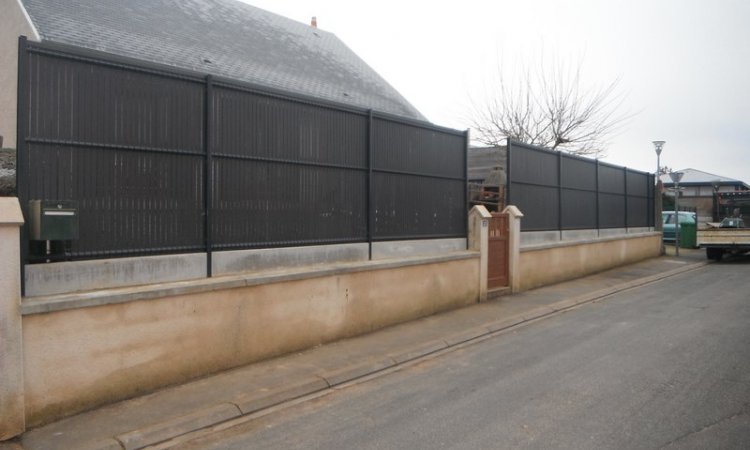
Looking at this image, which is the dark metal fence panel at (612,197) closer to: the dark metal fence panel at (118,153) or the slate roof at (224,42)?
the slate roof at (224,42)

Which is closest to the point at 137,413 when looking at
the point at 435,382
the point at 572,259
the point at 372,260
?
the point at 435,382

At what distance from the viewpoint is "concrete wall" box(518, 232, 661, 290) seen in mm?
13445

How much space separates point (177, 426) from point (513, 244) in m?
9.32

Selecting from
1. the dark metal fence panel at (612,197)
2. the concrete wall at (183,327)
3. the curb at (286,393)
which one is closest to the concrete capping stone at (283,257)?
the concrete wall at (183,327)

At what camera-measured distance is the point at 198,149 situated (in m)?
6.62

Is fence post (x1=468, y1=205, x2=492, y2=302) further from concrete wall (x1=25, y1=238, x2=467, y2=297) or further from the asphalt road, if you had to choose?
concrete wall (x1=25, y1=238, x2=467, y2=297)

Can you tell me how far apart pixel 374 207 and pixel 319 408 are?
13.8 feet

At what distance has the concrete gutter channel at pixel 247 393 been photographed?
475 cm

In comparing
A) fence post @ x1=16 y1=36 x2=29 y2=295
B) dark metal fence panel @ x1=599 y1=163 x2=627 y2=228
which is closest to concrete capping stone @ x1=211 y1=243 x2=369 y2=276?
fence post @ x1=16 y1=36 x2=29 y2=295

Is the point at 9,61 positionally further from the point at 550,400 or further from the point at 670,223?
the point at 670,223

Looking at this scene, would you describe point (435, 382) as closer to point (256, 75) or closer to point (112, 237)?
point (112, 237)

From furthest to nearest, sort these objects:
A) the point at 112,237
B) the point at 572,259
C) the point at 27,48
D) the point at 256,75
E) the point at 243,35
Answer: the point at 243,35 → the point at 572,259 → the point at 256,75 → the point at 112,237 → the point at 27,48

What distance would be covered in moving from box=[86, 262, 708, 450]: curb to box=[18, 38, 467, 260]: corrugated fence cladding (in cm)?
197

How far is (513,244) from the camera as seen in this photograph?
12.7 m
